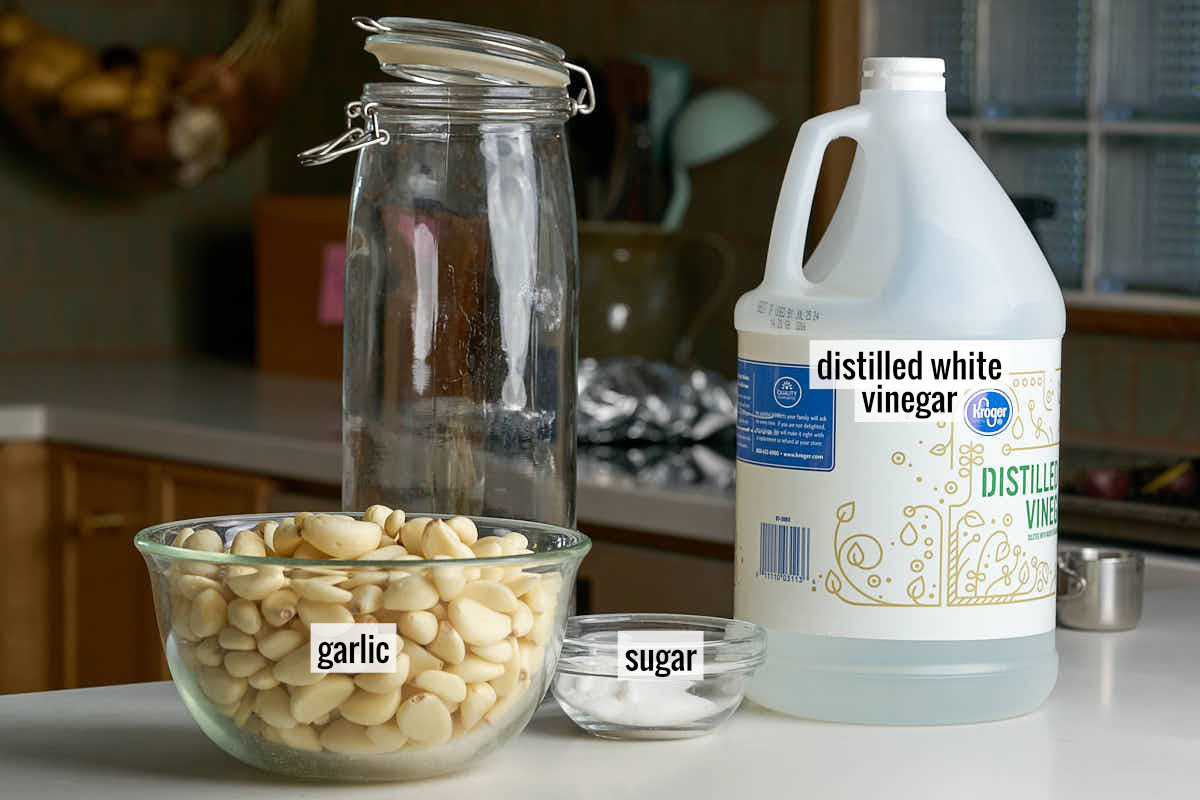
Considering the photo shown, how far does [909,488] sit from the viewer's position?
2.34 ft

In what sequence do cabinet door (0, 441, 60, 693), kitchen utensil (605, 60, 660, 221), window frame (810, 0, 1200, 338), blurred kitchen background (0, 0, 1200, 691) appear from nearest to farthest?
→ blurred kitchen background (0, 0, 1200, 691), window frame (810, 0, 1200, 338), cabinet door (0, 441, 60, 693), kitchen utensil (605, 60, 660, 221)

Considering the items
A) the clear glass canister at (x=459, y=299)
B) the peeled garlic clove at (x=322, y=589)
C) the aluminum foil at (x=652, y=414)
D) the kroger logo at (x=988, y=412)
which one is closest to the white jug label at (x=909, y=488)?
the kroger logo at (x=988, y=412)

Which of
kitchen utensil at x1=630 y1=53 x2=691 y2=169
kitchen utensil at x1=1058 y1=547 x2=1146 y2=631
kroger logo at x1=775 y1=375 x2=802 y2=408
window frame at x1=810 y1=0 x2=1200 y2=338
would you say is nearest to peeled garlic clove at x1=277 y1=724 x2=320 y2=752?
kroger logo at x1=775 y1=375 x2=802 y2=408

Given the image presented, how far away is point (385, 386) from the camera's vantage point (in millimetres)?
771

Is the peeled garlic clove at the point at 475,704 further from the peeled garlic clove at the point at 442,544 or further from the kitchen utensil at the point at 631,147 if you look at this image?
the kitchen utensil at the point at 631,147

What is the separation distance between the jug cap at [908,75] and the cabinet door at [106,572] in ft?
5.65

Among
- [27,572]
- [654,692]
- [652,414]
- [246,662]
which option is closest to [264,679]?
[246,662]

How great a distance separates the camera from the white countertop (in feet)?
5.95

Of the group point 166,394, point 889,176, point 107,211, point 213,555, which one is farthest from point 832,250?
point 107,211

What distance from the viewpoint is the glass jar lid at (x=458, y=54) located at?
735 mm

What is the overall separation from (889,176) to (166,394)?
6.74 feet

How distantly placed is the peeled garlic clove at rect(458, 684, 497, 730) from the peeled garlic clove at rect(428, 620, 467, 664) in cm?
2

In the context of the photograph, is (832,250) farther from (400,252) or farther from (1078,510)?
(1078,510)

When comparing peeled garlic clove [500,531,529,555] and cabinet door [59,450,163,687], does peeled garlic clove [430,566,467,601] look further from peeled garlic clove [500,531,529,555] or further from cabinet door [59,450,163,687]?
cabinet door [59,450,163,687]
